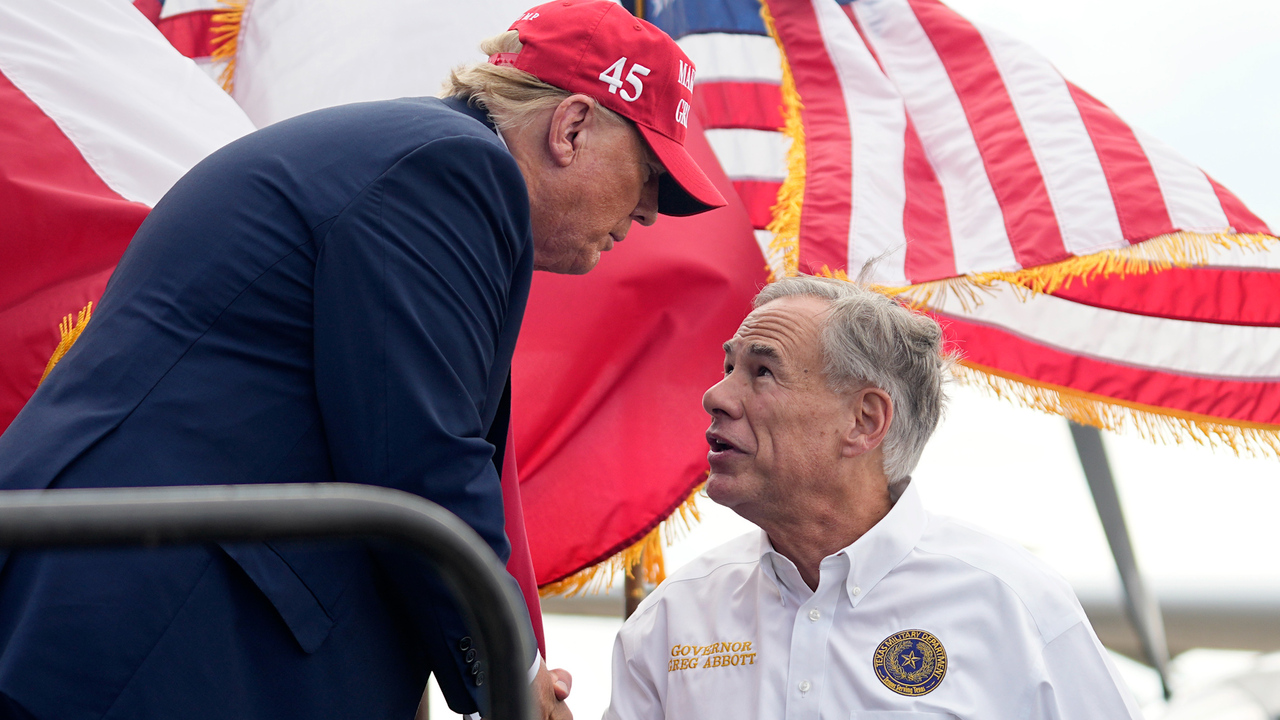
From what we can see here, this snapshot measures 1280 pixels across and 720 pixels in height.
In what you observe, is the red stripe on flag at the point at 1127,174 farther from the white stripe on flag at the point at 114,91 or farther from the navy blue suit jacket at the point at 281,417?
the white stripe on flag at the point at 114,91

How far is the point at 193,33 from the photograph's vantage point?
2561 mm

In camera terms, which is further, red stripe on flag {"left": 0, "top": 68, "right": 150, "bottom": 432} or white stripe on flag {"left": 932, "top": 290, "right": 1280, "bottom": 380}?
white stripe on flag {"left": 932, "top": 290, "right": 1280, "bottom": 380}

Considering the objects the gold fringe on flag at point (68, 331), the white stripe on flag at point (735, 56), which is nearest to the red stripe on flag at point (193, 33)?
the gold fringe on flag at point (68, 331)

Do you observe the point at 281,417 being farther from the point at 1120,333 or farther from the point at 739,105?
the point at 1120,333

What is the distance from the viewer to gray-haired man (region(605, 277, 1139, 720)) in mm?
1522

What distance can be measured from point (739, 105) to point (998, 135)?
649mm

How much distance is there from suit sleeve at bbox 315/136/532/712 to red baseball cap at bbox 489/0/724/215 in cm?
27

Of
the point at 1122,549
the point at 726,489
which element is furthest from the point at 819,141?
the point at 1122,549

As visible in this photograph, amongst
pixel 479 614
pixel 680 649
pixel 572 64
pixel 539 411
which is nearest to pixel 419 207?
pixel 572 64

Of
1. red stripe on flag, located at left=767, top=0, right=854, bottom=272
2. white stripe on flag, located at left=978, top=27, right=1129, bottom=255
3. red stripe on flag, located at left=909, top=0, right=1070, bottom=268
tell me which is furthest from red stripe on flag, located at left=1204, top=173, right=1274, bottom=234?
red stripe on flag, located at left=767, top=0, right=854, bottom=272

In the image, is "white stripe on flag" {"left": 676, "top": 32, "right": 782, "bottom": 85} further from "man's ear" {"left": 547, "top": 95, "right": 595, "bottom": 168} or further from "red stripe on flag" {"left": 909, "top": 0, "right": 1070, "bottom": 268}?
"man's ear" {"left": 547, "top": 95, "right": 595, "bottom": 168}

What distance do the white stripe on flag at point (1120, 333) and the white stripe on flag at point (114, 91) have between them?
167cm

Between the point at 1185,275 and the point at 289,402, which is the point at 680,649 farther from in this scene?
the point at 1185,275

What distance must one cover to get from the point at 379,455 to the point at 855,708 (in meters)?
0.85
